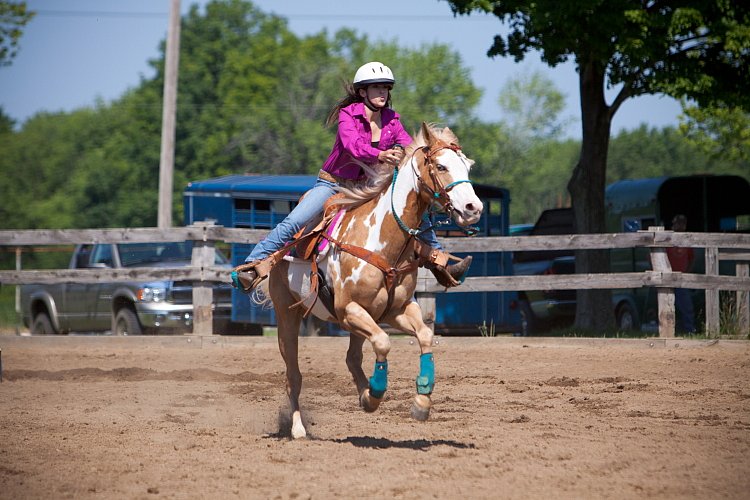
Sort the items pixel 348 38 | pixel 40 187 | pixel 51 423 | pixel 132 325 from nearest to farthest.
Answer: pixel 51 423 < pixel 132 325 < pixel 348 38 < pixel 40 187

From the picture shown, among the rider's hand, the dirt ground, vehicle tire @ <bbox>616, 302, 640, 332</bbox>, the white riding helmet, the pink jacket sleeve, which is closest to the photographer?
the dirt ground

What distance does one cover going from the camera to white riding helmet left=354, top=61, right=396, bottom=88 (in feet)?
25.1

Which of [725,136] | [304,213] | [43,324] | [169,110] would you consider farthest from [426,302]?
[725,136]

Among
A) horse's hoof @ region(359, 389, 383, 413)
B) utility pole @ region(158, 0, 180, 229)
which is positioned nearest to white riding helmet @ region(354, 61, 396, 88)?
horse's hoof @ region(359, 389, 383, 413)

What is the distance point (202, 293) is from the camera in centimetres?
1466

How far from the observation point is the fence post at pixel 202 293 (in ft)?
48.0

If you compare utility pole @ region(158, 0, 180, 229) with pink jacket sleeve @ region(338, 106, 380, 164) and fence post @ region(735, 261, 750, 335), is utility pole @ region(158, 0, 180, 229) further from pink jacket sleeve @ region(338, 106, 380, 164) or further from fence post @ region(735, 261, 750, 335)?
pink jacket sleeve @ region(338, 106, 380, 164)

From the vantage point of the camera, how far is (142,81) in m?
68.1

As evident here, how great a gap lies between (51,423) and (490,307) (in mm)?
10299

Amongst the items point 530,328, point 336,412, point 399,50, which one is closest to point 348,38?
point 399,50

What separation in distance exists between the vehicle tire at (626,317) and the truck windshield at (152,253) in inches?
289

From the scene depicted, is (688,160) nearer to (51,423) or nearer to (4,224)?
(4,224)

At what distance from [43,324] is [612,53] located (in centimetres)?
1094

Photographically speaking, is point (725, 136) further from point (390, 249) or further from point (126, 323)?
point (390, 249)
